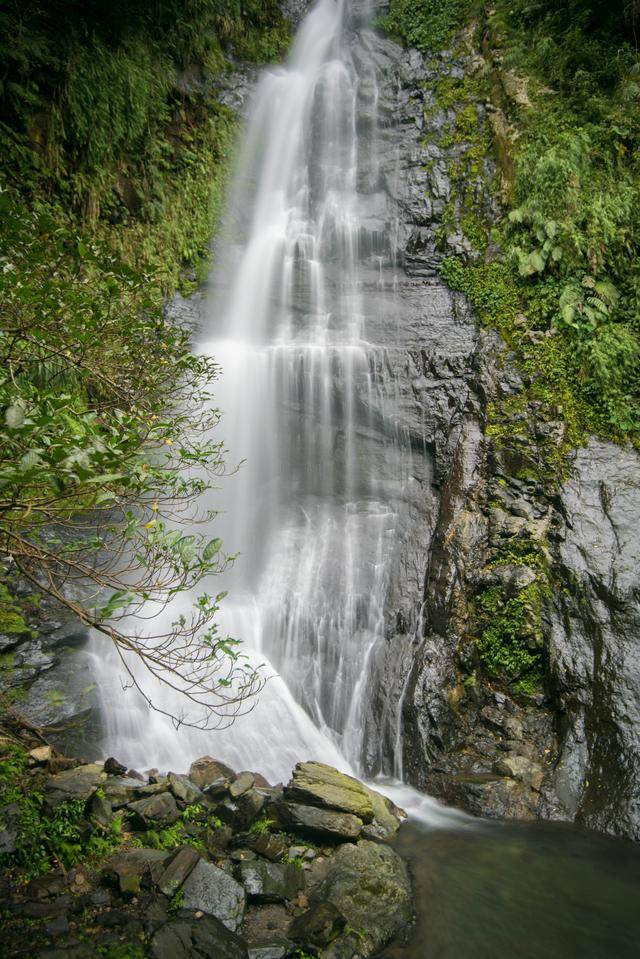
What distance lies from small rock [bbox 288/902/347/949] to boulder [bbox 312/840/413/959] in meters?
0.06

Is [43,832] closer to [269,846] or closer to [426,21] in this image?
[269,846]

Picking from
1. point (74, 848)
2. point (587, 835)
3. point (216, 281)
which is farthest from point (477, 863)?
point (216, 281)

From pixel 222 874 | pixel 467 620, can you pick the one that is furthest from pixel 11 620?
pixel 467 620

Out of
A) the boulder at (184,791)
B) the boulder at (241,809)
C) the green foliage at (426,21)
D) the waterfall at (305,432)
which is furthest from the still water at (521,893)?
the green foliage at (426,21)

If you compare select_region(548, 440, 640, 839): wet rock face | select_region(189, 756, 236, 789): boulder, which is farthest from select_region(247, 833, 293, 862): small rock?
select_region(548, 440, 640, 839): wet rock face

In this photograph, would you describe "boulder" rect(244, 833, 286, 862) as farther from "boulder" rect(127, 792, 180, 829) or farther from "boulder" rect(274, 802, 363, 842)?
"boulder" rect(127, 792, 180, 829)

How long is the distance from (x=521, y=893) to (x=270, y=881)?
2.17 metres

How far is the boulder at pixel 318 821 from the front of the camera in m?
5.23

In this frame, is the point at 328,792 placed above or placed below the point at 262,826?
above

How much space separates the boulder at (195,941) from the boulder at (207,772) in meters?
1.87

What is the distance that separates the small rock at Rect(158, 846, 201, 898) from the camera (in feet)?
13.5

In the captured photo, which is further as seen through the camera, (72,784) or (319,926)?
(72,784)

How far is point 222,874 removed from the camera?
4.36 m

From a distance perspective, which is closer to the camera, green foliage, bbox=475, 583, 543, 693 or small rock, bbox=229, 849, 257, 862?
small rock, bbox=229, 849, 257, 862
